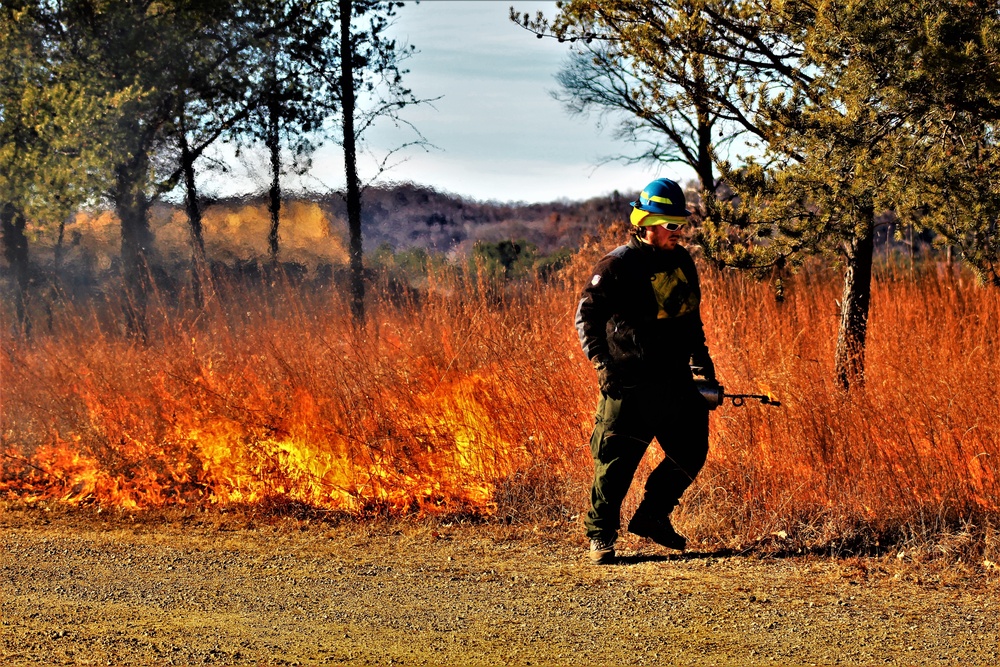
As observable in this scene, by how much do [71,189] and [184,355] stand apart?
323 inches

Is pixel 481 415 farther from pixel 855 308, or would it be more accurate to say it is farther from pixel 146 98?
pixel 146 98

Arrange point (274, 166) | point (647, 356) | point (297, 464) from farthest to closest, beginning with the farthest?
1. point (274, 166)
2. point (297, 464)
3. point (647, 356)

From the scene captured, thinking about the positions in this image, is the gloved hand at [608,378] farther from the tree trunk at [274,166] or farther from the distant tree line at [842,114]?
the tree trunk at [274,166]

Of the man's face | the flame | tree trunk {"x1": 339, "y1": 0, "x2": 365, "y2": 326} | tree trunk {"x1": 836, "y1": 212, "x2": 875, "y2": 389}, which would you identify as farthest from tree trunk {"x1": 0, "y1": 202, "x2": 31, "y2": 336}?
the man's face

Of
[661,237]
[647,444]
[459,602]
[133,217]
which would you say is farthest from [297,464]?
[133,217]

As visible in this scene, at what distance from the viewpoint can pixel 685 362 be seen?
543 centimetres

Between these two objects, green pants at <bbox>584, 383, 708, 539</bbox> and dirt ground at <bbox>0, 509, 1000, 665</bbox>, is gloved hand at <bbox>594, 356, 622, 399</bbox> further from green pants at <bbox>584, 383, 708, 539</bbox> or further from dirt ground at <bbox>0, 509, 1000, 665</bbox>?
dirt ground at <bbox>0, 509, 1000, 665</bbox>

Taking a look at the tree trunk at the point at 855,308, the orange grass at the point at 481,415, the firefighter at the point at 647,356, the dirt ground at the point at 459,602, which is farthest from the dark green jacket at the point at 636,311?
the tree trunk at the point at 855,308

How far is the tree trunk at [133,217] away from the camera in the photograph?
16.0m

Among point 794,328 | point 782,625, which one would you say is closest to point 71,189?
point 794,328

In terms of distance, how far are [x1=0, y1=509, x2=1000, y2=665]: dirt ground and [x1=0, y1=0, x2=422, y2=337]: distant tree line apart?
696cm

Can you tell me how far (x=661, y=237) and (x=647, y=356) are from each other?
609 millimetres

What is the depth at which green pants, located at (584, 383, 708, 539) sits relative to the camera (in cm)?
536

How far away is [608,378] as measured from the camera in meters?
5.28
